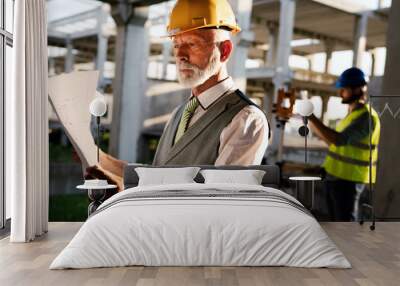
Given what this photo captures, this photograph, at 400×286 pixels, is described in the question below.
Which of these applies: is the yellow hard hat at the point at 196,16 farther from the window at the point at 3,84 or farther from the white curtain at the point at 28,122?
the window at the point at 3,84

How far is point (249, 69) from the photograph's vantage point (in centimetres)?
1230

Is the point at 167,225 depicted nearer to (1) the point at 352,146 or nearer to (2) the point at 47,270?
(2) the point at 47,270

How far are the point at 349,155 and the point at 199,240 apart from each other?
303 centimetres

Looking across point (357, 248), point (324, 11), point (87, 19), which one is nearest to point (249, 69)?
point (324, 11)

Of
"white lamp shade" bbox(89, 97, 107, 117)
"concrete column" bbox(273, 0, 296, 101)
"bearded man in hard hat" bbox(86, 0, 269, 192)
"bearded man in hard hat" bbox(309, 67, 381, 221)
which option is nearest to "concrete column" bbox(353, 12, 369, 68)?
"concrete column" bbox(273, 0, 296, 101)

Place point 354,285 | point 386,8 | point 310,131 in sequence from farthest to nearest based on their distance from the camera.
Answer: point 386,8 → point 310,131 → point 354,285

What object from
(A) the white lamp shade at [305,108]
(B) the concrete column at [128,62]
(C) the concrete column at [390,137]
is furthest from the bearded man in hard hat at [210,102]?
(B) the concrete column at [128,62]

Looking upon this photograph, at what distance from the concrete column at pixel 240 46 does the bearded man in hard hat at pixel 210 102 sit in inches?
22.3

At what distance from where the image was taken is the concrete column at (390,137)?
6.11 m

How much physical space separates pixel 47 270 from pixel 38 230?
1320mm

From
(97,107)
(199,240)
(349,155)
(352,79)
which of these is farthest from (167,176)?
(352,79)

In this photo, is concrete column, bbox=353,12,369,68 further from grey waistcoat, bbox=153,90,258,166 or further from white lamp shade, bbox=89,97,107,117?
white lamp shade, bbox=89,97,107,117

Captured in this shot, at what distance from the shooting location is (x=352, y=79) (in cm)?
610

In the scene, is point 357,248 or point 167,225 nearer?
point 167,225
